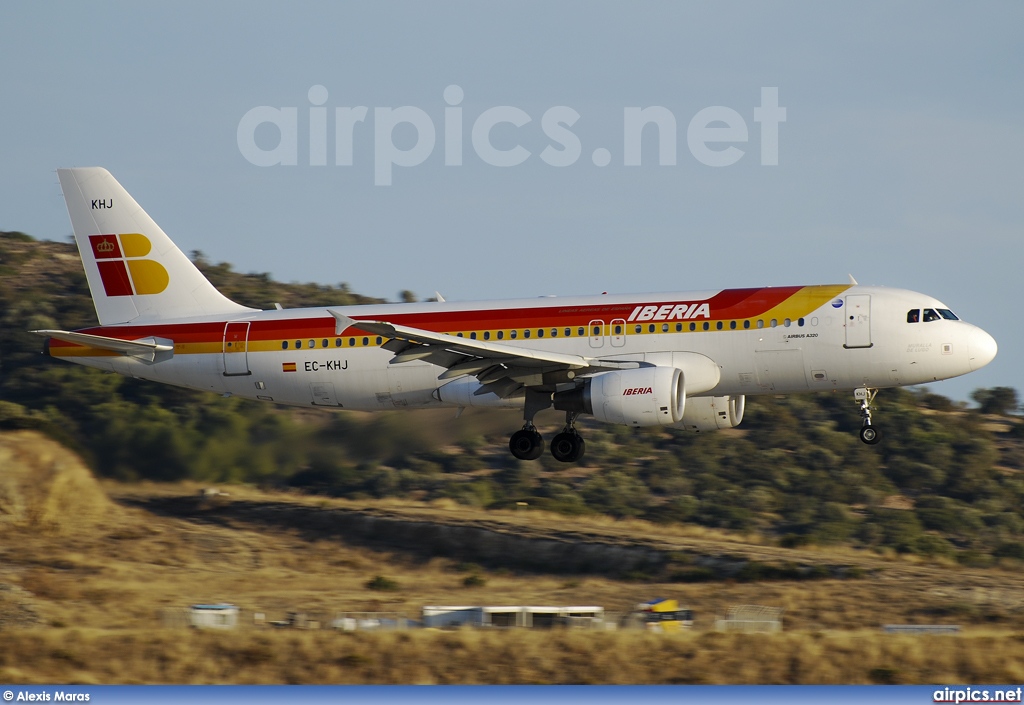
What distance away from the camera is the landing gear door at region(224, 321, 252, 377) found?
37125mm

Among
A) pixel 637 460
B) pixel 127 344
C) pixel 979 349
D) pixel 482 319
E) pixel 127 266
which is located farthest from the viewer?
pixel 637 460

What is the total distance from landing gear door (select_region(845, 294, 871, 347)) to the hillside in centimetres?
1570

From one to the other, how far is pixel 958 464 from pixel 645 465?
1520 centimetres

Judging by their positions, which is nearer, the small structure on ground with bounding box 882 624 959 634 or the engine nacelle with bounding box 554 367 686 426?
the engine nacelle with bounding box 554 367 686 426

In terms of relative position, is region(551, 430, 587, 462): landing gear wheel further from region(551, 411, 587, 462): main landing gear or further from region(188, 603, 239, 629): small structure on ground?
region(188, 603, 239, 629): small structure on ground

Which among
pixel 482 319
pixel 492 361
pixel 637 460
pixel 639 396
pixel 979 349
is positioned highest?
pixel 482 319

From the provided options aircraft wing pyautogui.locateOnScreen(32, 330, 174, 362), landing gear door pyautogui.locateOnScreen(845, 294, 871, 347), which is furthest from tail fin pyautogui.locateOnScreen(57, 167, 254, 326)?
landing gear door pyautogui.locateOnScreen(845, 294, 871, 347)

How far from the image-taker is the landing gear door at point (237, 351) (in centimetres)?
3712

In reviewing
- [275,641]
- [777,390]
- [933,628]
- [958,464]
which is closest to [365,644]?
[275,641]

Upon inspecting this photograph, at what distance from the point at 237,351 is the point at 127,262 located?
5244 millimetres

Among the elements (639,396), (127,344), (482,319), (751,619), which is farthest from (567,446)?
(127,344)

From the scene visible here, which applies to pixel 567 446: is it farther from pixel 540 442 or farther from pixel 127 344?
pixel 127 344

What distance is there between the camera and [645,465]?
6297cm

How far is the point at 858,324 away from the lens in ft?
109
